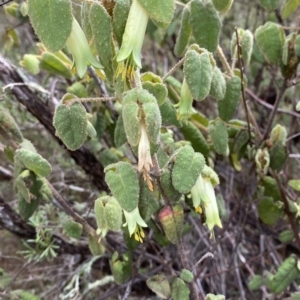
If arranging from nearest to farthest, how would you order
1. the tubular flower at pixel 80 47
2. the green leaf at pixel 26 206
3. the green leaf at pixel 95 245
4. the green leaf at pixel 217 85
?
1. the tubular flower at pixel 80 47
2. the green leaf at pixel 217 85
3. the green leaf at pixel 26 206
4. the green leaf at pixel 95 245

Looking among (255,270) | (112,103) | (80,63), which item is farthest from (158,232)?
(255,270)

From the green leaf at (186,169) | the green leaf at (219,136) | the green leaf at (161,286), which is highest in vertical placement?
the green leaf at (186,169)

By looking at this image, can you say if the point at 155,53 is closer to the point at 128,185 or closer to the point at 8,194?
the point at 8,194

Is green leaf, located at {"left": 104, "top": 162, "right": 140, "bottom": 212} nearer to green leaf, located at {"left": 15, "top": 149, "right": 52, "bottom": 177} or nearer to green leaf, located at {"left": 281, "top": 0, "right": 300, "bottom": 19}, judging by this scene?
green leaf, located at {"left": 15, "top": 149, "right": 52, "bottom": 177}

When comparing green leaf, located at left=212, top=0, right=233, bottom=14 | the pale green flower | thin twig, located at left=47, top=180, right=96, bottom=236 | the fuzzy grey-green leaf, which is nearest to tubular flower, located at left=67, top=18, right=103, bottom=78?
the pale green flower

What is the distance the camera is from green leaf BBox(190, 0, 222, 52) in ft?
2.96

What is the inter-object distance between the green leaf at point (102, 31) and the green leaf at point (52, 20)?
0.03 meters

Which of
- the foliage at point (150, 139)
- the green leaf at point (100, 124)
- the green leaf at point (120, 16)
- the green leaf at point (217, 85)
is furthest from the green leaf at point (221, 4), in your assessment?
the green leaf at point (100, 124)

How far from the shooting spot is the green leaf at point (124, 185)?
648mm

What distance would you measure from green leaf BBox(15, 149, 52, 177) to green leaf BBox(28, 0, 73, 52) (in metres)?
0.37

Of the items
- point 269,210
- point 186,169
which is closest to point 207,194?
point 186,169

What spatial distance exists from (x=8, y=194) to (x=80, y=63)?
1392 millimetres

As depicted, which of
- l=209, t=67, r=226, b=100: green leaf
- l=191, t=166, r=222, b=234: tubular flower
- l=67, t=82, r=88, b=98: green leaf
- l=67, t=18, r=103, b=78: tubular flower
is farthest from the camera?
l=67, t=82, r=88, b=98: green leaf

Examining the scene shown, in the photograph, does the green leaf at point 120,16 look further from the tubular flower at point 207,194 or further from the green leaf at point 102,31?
the tubular flower at point 207,194
